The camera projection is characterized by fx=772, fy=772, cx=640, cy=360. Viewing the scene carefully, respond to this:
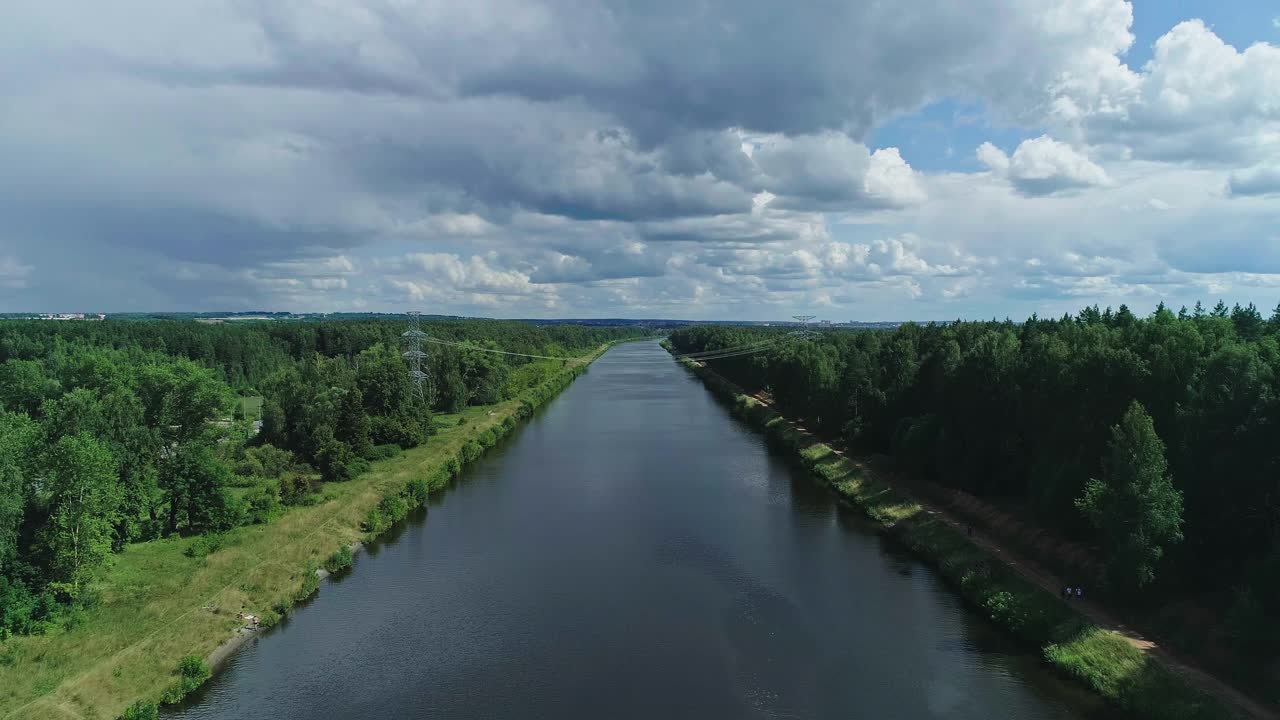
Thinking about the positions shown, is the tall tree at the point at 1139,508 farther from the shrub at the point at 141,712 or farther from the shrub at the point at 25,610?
the shrub at the point at 25,610

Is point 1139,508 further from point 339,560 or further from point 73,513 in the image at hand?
point 73,513

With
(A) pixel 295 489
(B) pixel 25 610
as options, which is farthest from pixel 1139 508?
(A) pixel 295 489

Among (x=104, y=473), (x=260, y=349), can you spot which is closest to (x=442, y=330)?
(x=260, y=349)

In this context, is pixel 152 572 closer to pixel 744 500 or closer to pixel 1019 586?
pixel 744 500

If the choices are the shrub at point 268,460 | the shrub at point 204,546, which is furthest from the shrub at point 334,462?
the shrub at point 204,546

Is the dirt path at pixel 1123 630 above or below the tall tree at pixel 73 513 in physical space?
below

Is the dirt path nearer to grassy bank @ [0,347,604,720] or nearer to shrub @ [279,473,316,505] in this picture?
grassy bank @ [0,347,604,720]

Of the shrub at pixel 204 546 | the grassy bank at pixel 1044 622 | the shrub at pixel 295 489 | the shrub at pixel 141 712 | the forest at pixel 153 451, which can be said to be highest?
the forest at pixel 153 451
